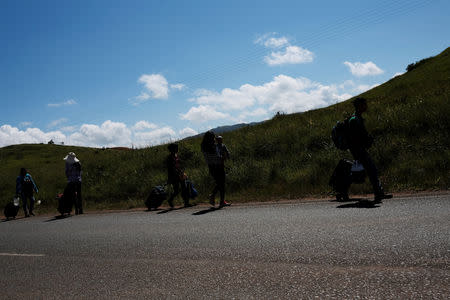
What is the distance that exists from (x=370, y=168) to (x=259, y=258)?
478 centimetres

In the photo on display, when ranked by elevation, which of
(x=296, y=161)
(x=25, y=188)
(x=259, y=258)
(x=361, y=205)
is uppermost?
(x=296, y=161)

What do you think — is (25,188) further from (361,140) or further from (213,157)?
(361,140)

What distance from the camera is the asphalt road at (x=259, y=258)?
3566 mm

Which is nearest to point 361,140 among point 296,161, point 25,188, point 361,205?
point 361,205

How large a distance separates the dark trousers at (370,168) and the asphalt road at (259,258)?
0.59 m

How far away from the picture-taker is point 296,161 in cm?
1595

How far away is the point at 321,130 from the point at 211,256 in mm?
15048

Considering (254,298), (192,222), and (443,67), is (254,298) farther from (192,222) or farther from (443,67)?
(443,67)

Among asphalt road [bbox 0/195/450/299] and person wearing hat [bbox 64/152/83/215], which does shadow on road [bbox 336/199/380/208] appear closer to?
asphalt road [bbox 0/195/450/299]

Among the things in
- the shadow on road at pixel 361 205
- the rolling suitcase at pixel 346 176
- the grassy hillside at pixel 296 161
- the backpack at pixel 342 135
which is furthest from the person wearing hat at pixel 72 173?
the shadow on road at pixel 361 205

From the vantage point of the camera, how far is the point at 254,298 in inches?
135

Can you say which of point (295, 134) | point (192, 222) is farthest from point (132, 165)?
point (192, 222)

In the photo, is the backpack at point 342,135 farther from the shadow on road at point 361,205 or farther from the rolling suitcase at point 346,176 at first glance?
the shadow on road at point 361,205

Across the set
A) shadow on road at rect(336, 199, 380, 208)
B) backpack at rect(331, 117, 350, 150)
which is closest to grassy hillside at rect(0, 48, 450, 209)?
shadow on road at rect(336, 199, 380, 208)
